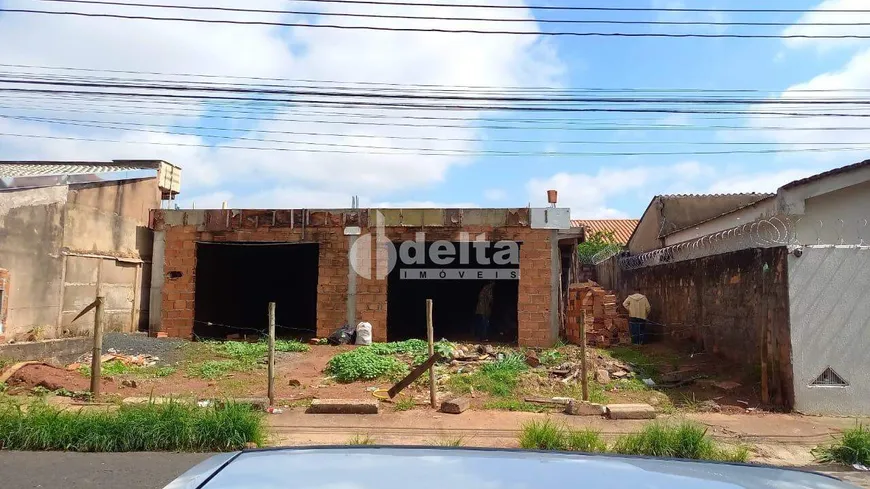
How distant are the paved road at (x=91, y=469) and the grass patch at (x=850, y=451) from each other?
6403mm

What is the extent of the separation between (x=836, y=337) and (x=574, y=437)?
454 cm

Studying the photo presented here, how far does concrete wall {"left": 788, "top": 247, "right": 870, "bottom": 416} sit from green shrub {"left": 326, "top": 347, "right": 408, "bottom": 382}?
6.01 meters

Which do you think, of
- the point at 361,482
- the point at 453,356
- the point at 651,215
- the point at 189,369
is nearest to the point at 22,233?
the point at 189,369

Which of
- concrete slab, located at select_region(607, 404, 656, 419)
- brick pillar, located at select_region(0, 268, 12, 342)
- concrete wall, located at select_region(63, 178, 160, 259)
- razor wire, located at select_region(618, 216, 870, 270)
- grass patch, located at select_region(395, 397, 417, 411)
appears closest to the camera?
concrete slab, located at select_region(607, 404, 656, 419)

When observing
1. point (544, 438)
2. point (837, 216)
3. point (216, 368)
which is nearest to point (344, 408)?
point (544, 438)

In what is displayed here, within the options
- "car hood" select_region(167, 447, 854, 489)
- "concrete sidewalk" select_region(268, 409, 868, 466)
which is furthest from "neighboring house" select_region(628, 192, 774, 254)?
"car hood" select_region(167, 447, 854, 489)

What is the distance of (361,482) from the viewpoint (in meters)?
1.60

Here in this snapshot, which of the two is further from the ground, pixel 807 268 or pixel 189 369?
pixel 807 268

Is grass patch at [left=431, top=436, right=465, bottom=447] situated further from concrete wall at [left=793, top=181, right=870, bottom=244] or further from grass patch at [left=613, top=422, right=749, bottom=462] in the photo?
concrete wall at [left=793, top=181, right=870, bottom=244]

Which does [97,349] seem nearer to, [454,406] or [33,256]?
[33,256]

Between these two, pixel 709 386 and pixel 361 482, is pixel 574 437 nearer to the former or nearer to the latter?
pixel 709 386

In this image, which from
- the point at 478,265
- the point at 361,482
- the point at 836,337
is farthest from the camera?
the point at 478,265

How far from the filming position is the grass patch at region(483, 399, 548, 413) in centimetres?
834

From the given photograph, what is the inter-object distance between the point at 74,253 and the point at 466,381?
27.9 feet
